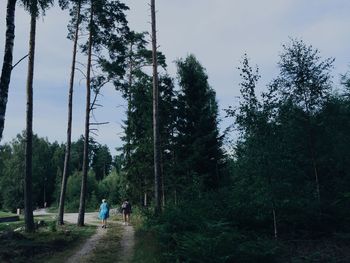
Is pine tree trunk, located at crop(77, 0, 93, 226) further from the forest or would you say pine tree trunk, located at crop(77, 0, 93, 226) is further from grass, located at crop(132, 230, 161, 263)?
grass, located at crop(132, 230, 161, 263)

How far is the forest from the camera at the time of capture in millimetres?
11461

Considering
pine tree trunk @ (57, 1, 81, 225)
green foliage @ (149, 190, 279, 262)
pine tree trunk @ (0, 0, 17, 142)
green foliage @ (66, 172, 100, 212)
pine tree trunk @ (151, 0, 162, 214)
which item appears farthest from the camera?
green foliage @ (66, 172, 100, 212)

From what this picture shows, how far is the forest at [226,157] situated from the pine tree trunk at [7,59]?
0.03 m

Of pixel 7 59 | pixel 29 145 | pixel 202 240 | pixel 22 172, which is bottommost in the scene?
pixel 202 240

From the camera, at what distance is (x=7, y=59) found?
1000 centimetres

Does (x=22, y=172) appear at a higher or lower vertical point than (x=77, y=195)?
higher

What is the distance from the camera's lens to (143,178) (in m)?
25.3

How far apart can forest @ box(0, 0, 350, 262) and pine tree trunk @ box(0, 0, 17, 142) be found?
0.03 m

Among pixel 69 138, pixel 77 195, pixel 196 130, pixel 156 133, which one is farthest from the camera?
pixel 77 195

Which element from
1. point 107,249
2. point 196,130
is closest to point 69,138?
point 196,130

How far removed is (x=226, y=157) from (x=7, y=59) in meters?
18.5

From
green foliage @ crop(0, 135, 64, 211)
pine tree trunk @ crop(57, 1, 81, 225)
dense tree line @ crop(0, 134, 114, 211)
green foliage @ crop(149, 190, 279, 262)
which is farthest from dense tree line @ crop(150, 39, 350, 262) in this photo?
green foliage @ crop(0, 135, 64, 211)

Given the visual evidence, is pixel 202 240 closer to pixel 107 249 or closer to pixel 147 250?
pixel 147 250

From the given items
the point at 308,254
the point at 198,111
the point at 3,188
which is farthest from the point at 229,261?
the point at 3,188
